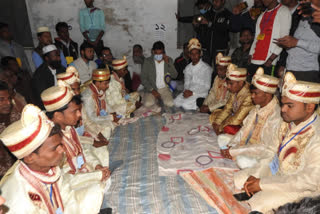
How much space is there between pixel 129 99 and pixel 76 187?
9.65 feet

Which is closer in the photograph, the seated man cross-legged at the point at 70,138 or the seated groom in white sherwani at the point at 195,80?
the seated man cross-legged at the point at 70,138

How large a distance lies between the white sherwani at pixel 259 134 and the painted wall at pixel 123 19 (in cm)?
475

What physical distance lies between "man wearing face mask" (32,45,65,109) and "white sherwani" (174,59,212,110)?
266 cm

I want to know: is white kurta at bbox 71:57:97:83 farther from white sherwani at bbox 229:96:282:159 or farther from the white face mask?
white sherwani at bbox 229:96:282:159

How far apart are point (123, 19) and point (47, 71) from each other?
11.7 ft

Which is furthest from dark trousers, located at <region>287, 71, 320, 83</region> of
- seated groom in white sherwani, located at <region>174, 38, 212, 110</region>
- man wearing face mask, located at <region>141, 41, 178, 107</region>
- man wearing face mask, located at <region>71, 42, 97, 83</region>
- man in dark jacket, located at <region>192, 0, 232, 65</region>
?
man wearing face mask, located at <region>71, 42, 97, 83</region>

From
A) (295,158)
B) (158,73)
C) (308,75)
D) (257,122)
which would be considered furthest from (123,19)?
(295,158)

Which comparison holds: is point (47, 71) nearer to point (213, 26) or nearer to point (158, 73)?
point (158, 73)

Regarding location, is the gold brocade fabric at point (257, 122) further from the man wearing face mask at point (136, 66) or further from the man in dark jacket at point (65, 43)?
the man in dark jacket at point (65, 43)

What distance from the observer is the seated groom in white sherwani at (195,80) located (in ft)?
16.2

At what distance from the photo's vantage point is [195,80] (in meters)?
5.19

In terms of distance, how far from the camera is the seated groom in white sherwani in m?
4.94

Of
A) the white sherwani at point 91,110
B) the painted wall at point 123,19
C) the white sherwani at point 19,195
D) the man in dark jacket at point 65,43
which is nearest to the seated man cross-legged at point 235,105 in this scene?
the white sherwani at point 91,110

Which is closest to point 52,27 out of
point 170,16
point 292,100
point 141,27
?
point 141,27
